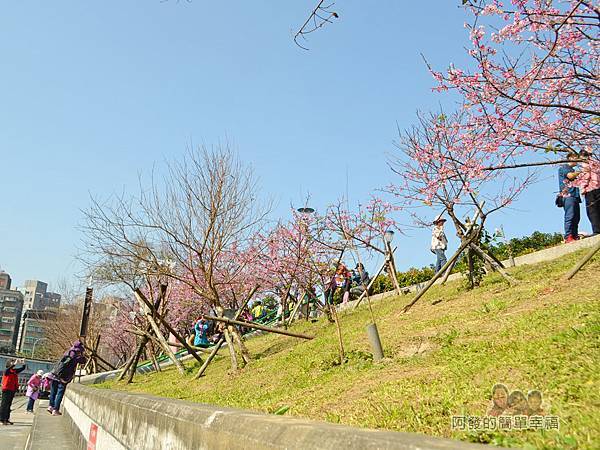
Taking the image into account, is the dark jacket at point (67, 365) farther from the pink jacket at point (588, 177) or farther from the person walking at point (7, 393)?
the pink jacket at point (588, 177)

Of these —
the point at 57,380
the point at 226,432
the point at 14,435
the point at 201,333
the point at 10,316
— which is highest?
the point at 10,316

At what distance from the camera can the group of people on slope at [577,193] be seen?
361 inches

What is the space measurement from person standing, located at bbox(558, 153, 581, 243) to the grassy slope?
7.33 feet

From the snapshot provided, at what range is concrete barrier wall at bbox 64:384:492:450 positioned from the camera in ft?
4.61

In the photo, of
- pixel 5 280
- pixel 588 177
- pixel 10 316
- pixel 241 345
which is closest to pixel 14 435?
pixel 241 345

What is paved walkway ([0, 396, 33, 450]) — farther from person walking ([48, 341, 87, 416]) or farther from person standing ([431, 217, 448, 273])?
person standing ([431, 217, 448, 273])

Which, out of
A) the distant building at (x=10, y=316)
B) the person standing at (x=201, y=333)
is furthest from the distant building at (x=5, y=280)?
the person standing at (x=201, y=333)

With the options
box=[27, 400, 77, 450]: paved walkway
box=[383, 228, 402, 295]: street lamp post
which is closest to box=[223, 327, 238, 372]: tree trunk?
box=[27, 400, 77, 450]: paved walkway

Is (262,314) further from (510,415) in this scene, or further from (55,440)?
(510,415)

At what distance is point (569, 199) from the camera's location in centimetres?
1091

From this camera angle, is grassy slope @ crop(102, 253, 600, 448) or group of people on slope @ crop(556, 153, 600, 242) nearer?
grassy slope @ crop(102, 253, 600, 448)

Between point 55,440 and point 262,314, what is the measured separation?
18653 millimetres

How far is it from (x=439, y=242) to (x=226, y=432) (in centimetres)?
1435

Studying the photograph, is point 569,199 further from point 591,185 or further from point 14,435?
point 14,435
